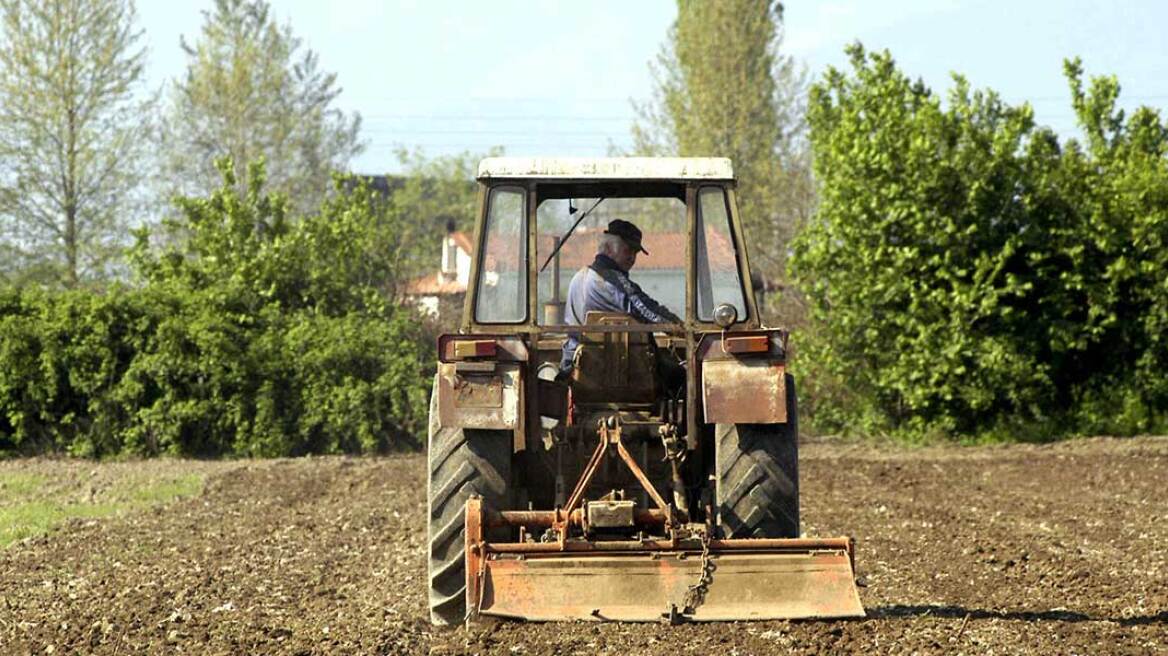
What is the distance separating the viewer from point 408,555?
11.4 m

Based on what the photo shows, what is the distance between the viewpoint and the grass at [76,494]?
14.1m

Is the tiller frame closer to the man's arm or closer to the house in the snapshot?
the man's arm

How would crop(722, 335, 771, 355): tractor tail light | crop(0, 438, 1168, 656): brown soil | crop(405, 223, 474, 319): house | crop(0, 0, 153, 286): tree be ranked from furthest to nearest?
A: crop(0, 0, 153, 286): tree
crop(405, 223, 474, 319): house
crop(722, 335, 771, 355): tractor tail light
crop(0, 438, 1168, 656): brown soil

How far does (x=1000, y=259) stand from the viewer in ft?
67.7

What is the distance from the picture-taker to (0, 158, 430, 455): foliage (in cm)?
2061

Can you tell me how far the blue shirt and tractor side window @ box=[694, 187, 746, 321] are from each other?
20 cm

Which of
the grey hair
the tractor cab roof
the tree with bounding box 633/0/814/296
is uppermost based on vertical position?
the tree with bounding box 633/0/814/296

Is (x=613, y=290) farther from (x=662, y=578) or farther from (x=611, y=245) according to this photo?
(x=662, y=578)

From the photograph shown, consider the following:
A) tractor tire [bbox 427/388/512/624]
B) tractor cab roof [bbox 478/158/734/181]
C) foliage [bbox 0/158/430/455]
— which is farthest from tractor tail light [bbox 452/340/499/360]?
foliage [bbox 0/158/430/455]

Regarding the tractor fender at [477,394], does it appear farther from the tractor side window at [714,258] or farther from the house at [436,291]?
the house at [436,291]

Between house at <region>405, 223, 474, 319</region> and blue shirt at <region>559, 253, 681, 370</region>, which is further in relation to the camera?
house at <region>405, 223, 474, 319</region>

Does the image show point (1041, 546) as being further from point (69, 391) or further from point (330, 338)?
point (69, 391)

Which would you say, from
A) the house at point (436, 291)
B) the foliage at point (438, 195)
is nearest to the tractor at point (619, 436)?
the house at point (436, 291)

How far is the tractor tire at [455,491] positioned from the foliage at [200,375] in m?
12.9
